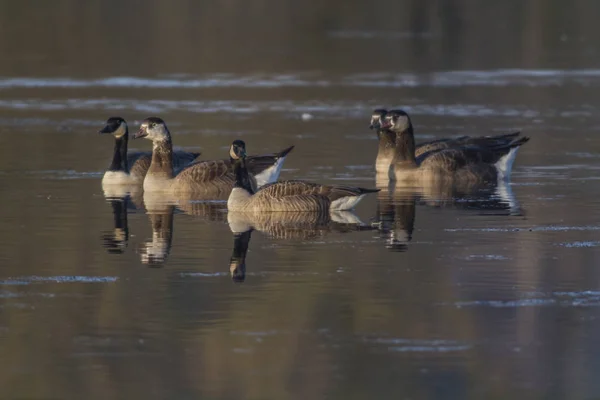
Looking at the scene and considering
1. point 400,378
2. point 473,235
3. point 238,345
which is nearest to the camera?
point 400,378

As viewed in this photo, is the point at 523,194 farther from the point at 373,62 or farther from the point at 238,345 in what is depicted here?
the point at 373,62

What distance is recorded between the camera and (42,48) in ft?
165

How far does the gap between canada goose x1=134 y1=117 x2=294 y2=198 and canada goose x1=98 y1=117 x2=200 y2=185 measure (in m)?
0.72

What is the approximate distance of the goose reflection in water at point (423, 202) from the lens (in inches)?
658

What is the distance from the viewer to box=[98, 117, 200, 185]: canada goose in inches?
863

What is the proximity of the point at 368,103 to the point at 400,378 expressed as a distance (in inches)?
929

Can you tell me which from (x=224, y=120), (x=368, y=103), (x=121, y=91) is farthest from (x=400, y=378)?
(x=121, y=91)

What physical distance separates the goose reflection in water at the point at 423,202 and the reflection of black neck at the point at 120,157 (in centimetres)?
368

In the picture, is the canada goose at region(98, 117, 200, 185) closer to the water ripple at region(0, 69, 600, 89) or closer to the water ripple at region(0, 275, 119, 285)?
the water ripple at region(0, 275, 119, 285)

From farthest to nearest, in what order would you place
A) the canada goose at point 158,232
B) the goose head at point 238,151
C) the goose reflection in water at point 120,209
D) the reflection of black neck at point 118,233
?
the goose head at point 238,151
the goose reflection in water at point 120,209
the reflection of black neck at point 118,233
the canada goose at point 158,232

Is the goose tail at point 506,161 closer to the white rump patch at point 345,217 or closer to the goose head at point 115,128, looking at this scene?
the white rump patch at point 345,217

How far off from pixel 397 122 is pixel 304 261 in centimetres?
888

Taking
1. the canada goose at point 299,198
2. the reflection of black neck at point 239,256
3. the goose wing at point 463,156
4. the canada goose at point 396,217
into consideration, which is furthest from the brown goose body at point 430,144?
the reflection of black neck at point 239,256

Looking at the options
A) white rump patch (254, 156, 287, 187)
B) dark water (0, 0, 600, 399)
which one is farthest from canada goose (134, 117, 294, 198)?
dark water (0, 0, 600, 399)
